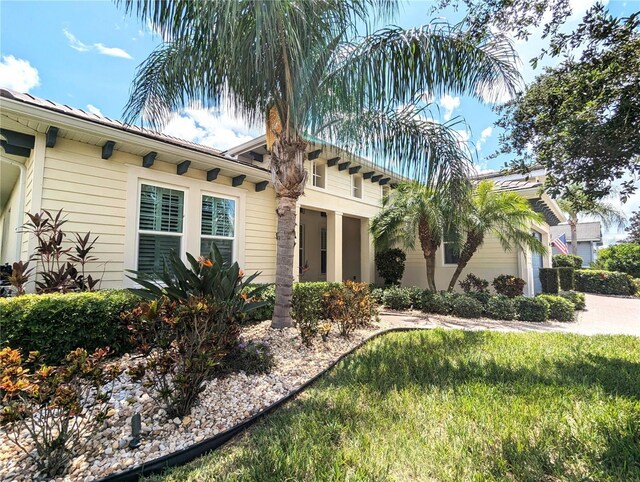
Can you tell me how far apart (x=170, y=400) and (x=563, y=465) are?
363cm

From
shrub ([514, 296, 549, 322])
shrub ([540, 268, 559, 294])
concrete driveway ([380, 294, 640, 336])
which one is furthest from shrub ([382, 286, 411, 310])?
shrub ([540, 268, 559, 294])

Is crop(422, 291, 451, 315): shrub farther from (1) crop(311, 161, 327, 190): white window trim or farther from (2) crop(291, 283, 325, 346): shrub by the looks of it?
(1) crop(311, 161, 327, 190): white window trim

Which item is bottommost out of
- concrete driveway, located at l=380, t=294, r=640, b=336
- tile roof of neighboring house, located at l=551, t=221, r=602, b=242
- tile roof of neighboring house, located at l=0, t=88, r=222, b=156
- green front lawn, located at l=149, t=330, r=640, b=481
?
concrete driveway, located at l=380, t=294, r=640, b=336

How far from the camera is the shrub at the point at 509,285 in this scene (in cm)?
1127

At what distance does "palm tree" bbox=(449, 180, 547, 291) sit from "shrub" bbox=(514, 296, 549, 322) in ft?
6.86

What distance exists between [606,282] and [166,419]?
2441cm

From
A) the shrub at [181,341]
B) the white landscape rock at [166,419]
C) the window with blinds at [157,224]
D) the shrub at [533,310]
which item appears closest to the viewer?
the white landscape rock at [166,419]

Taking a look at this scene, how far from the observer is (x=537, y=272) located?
15.6m

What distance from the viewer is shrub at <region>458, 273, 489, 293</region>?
39.6 feet

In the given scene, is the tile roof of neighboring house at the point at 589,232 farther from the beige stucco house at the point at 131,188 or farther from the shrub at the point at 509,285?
the beige stucco house at the point at 131,188

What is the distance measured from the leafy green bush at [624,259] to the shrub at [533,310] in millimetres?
18213

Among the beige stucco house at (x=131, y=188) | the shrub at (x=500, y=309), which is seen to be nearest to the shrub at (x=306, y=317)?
the beige stucco house at (x=131, y=188)

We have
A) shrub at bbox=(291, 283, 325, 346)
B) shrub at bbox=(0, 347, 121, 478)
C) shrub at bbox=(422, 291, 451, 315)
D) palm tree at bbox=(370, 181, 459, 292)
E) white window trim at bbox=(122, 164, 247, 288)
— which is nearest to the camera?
shrub at bbox=(0, 347, 121, 478)

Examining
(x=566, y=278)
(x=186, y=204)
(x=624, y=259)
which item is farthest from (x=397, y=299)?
(x=624, y=259)
